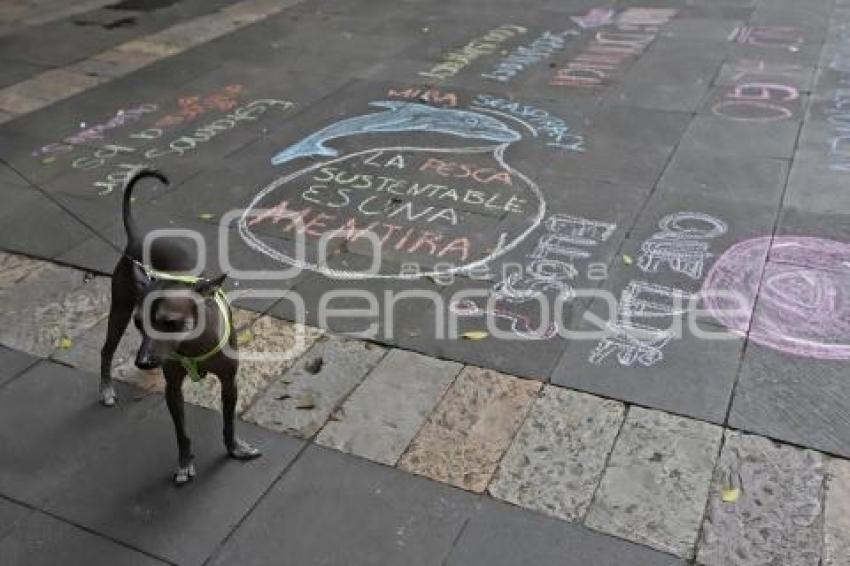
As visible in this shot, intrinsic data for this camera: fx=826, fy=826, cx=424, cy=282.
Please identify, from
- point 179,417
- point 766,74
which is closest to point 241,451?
point 179,417

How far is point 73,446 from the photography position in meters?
4.26

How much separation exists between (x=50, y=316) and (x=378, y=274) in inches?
83.8

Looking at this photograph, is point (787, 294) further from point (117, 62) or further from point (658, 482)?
point (117, 62)

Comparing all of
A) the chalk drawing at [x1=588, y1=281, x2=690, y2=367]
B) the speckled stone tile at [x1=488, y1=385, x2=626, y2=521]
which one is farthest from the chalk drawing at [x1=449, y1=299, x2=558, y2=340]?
the speckled stone tile at [x1=488, y1=385, x2=626, y2=521]

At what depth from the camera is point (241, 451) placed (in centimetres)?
406

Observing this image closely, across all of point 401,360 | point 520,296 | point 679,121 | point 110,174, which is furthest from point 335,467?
point 679,121

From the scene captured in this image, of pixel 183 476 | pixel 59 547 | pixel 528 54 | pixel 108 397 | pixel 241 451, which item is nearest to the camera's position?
pixel 59 547

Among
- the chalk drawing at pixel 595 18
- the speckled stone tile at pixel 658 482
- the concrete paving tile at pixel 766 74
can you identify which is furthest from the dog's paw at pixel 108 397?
the chalk drawing at pixel 595 18

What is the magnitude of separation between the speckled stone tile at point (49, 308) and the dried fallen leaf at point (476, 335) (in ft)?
7.66

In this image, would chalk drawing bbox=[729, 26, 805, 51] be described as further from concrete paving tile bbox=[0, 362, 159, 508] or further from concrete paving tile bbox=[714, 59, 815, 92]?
concrete paving tile bbox=[0, 362, 159, 508]

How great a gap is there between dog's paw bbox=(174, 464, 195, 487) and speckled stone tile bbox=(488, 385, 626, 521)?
1430 mm

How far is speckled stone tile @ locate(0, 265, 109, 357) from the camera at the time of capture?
16.8 ft

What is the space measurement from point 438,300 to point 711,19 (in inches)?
270

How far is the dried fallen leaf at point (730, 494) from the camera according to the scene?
12.1 feet
